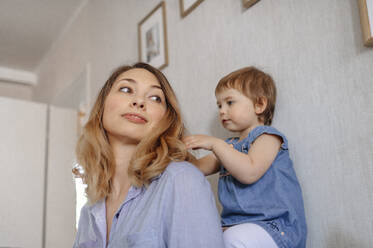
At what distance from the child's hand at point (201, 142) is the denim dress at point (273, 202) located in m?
0.12

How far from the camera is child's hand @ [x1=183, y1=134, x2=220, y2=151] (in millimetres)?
1006

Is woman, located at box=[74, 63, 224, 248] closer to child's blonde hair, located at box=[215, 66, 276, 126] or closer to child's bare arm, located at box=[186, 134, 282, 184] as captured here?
child's bare arm, located at box=[186, 134, 282, 184]

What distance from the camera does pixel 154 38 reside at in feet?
6.25

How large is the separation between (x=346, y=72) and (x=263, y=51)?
345 mm

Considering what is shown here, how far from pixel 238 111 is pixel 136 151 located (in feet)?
1.17

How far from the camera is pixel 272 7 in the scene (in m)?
1.20

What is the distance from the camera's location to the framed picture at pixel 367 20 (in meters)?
0.87

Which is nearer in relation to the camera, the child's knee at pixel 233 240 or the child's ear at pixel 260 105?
the child's knee at pixel 233 240

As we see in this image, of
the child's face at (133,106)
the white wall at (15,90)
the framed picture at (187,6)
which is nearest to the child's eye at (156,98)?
the child's face at (133,106)

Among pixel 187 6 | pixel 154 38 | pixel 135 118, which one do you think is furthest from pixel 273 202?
pixel 154 38

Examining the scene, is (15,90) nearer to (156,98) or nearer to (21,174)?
(21,174)

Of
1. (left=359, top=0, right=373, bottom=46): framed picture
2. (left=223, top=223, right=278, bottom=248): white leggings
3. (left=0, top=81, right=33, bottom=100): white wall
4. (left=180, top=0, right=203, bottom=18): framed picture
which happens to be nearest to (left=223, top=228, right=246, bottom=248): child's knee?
(left=223, top=223, right=278, bottom=248): white leggings

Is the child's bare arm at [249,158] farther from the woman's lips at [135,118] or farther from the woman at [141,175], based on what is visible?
the woman's lips at [135,118]

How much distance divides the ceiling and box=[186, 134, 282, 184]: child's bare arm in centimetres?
256
